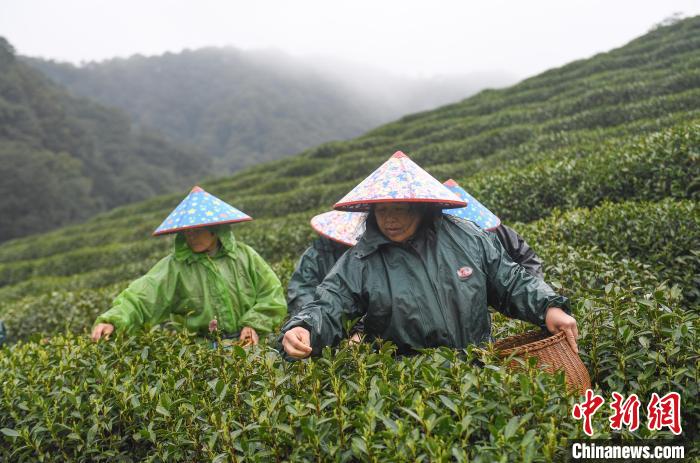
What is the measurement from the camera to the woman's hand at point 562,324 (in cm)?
204

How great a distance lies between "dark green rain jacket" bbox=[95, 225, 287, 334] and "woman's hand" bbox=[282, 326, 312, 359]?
4.42 feet

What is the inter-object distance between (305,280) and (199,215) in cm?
86

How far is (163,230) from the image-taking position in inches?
131

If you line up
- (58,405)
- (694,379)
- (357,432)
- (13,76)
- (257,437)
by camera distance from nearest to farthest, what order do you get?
(357,432) → (257,437) → (694,379) → (58,405) → (13,76)

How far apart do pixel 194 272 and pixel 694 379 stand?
2.86 metres

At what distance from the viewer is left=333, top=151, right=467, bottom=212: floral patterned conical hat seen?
223 centimetres

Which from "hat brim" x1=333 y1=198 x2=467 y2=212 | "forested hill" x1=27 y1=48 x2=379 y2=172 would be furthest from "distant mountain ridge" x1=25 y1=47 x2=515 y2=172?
"hat brim" x1=333 y1=198 x2=467 y2=212

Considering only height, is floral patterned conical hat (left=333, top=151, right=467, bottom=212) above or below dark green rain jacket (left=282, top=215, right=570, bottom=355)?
above

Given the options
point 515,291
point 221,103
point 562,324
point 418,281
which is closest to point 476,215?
point 515,291

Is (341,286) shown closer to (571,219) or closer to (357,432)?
(357,432)

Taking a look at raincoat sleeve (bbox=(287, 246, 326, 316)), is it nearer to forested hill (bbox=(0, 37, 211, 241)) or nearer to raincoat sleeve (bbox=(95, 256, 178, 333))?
raincoat sleeve (bbox=(95, 256, 178, 333))

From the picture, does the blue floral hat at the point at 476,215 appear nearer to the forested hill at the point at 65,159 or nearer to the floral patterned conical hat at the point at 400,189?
the floral patterned conical hat at the point at 400,189

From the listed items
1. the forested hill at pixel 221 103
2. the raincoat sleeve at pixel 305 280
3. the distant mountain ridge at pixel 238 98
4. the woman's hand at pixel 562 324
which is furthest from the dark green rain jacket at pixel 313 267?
the forested hill at pixel 221 103

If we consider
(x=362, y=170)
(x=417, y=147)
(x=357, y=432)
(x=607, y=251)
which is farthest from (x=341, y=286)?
(x=417, y=147)
